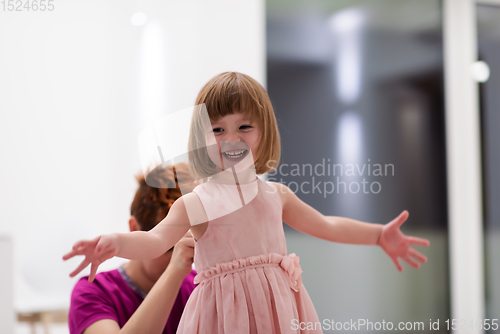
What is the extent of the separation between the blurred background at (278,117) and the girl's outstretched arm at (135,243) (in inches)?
6.7

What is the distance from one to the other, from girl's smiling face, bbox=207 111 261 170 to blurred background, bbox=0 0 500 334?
9 centimetres

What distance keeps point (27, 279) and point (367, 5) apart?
3.43 feet

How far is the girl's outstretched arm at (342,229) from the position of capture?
0.59 metres

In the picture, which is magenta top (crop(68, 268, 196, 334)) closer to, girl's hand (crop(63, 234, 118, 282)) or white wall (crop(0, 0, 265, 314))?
white wall (crop(0, 0, 265, 314))

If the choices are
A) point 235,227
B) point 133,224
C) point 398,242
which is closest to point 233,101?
point 235,227

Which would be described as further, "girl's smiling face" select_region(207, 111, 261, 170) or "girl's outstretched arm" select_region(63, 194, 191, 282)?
"girl's smiling face" select_region(207, 111, 261, 170)

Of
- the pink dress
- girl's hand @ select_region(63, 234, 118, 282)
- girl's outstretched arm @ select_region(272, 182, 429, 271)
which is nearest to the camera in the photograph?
girl's hand @ select_region(63, 234, 118, 282)

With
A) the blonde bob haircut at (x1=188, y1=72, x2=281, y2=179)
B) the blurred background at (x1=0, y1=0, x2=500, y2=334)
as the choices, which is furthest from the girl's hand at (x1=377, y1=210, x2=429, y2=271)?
the blonde bob haircut at (x1=188, y1=72, x2=281, y2=179)

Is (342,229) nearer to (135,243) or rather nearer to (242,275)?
(242,275)

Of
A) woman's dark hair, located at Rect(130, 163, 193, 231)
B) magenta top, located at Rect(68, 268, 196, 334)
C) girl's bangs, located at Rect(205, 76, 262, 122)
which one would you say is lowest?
magenta top, located at Rect(68, 268, 196, 334)

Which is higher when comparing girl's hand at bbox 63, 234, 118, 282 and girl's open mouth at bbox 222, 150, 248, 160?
girl's open mouth at bbox 222, 150, 248, 160

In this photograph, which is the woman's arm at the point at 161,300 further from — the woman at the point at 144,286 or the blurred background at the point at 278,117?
the blurred background at the point at 278,117

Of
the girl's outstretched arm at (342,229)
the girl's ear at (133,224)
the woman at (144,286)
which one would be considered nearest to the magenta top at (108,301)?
the woman at (144,286)

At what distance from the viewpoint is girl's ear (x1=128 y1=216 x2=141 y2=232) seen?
1.99ft
